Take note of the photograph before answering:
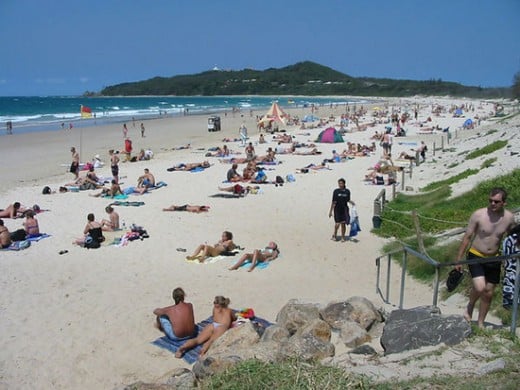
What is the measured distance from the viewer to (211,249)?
984cm

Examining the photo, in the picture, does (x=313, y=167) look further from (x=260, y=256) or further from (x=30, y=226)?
(x=30, y=226)

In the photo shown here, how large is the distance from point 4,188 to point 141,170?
5191 millimetres

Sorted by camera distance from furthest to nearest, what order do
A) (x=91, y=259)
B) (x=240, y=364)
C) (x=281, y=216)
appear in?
(x=281, y=216) < (x=91, y=259) < (x=240, y=364)

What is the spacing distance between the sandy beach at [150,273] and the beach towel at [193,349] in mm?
102

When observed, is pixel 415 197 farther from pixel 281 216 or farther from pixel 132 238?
pixel 132 238

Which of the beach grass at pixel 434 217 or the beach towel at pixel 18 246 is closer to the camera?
the beach grass at pixel 434 217

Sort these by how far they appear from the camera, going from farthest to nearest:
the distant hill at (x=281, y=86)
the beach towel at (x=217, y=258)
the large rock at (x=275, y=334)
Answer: the distant hill at (x=281, y=86), the beach towel at (x=217, y=258), the large rock at (x=275, y=334)

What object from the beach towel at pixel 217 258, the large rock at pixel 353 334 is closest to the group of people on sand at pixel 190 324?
the large rock at pixel 353 334

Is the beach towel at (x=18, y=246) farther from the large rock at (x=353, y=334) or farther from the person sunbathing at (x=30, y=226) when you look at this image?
the large rock at (x=353, y=334)

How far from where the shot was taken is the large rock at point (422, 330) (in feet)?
15.4

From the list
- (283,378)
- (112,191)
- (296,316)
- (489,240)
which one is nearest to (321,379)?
(283,378)

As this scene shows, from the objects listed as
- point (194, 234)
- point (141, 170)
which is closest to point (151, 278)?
point (194, 234)

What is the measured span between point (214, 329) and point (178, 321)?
51 cm

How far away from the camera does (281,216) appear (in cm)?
1301
